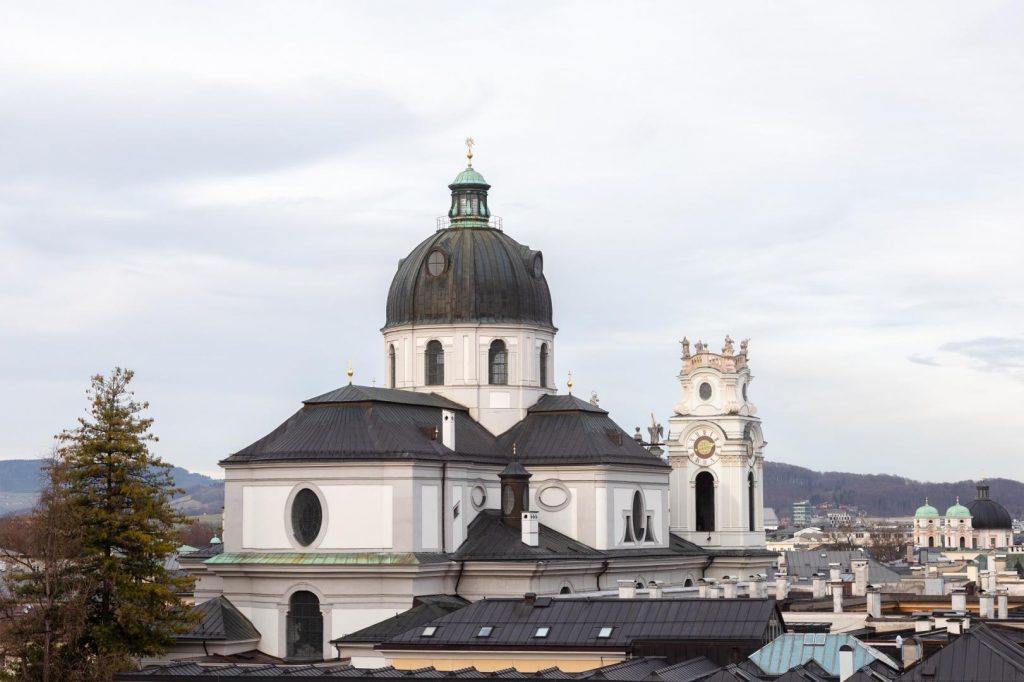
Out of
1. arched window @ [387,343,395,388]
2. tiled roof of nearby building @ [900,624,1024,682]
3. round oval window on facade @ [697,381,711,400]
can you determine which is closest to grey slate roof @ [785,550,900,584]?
round oval window on facade @ [697,381,711,400]

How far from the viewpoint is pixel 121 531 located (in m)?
68.9

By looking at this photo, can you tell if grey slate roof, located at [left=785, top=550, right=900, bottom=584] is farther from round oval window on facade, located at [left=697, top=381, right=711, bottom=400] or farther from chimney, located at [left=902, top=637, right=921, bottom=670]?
chimney, located at [left=902, top=637, right=921, bottom=670]

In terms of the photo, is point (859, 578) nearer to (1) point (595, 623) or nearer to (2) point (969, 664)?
(1) point (595, 623)

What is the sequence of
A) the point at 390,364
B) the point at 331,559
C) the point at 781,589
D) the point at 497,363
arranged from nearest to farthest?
the point at 331,559, the point at 497,363, the point at 390,364, the point at 781,589

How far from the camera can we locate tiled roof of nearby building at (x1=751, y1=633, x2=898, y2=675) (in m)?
58.2

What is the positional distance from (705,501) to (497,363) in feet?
57.7

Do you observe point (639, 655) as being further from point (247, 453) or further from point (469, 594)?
point (247, 453)

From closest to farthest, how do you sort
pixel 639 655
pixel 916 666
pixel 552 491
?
pixel 916 666 < pixel 639 655 < pixel 552 491

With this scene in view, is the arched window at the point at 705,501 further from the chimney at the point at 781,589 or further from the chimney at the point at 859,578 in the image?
the chimney at the point at 859,578

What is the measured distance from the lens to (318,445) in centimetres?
7838

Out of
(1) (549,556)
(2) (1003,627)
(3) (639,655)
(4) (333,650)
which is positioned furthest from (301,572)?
(2) (1003,627)

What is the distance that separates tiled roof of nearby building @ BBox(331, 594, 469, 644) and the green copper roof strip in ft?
5.25

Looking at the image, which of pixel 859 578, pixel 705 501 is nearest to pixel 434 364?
pixel 705 501

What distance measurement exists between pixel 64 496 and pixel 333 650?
13034 millimetres
